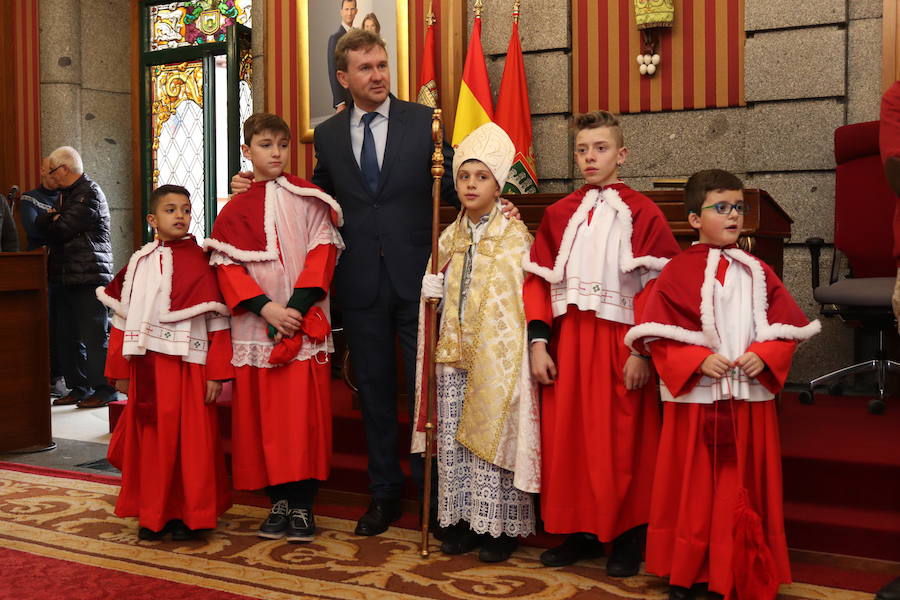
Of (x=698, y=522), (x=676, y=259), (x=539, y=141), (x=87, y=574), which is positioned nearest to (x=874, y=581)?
(x=698, y=522)

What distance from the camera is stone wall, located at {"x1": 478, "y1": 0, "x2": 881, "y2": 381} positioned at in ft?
16.4

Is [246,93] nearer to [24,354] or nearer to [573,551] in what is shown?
[24,354]

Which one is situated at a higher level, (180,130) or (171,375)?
(180,130)

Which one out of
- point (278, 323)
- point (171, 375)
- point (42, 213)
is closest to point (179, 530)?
point (171, 375)

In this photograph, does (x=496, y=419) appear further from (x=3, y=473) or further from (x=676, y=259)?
(x=3, y=473)

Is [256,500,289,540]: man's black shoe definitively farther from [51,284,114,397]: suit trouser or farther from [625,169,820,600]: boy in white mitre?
[51,284,114,397]: suit trouser

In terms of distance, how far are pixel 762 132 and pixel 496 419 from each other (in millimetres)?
3000

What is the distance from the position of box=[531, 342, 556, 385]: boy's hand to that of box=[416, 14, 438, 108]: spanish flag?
3.17 meters

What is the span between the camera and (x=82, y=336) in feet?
21.1

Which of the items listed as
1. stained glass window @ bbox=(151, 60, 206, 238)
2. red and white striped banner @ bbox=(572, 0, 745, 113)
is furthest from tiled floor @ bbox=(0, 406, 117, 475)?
red and white striped banner @ bbox=(572, 0, 745, 113)

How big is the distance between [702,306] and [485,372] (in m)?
0.77

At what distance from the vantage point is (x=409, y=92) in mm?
6133

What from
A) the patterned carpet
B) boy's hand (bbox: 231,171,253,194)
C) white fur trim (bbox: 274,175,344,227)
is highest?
boy's hand (bbox: 231,171,253,194)

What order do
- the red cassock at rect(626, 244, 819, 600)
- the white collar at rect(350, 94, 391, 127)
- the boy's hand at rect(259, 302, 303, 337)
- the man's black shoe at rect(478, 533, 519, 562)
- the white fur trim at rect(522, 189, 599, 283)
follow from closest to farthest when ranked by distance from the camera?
the red cassock at rect(626, 244, 819, 600) → the white fur trim at rect(522, 189, 599, 283) → the man's black shoe at rect(478, 533, 519, 562) → the boy's hand at rect(259, 302, 303, 337) → the white collar at rect(350, 94, 391, 127)
